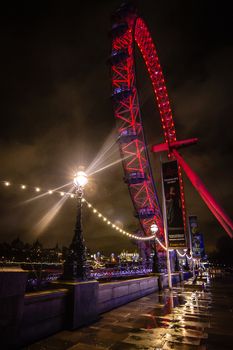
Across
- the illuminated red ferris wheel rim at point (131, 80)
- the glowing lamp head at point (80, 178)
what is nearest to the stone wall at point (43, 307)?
the glowing lamp head at point (80, 178)

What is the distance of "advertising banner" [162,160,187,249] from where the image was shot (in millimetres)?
16938

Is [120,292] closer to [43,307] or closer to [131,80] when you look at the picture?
[43,307]

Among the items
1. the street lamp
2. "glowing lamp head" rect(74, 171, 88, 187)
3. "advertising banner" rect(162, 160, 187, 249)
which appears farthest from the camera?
"advertising banner" rect(162, 160, 187, 249)

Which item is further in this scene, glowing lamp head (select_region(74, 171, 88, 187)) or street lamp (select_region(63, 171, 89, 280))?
glowing lamp head (select_region(74, 171, 88, 187))

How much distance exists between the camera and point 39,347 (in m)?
5.13

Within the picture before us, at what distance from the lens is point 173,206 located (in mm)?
17922

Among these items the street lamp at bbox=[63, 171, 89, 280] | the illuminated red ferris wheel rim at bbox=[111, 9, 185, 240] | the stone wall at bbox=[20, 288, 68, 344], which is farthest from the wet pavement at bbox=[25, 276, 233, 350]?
the illuminated red ferris wheel rim at bbox=[111, 9, 185, 240]

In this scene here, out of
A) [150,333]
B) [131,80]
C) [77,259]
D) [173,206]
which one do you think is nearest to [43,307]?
[77,259]

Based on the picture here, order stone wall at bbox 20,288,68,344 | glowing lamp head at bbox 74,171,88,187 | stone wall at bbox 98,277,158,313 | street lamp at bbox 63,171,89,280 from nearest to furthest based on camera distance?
stone wall at bbox 20,288,68,344, street lamp at bbox 63,171,89,280, stone wall at bbox 98,277,158,313, glowing lamp head at bbox 74,171,88,187

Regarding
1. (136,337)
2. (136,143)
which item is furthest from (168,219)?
(136,143)

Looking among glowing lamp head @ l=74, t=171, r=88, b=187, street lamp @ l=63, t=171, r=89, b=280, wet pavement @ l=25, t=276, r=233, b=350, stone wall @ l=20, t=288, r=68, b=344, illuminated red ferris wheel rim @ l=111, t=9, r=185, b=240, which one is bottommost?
wet pavement @ l=25, t=276, r=233, b=350

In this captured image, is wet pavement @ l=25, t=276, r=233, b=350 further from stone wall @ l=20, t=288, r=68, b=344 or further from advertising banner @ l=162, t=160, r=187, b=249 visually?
advertising banner @ l=162, t=160, r=187, b=249

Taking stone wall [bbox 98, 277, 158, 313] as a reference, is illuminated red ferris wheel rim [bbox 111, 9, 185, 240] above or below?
above

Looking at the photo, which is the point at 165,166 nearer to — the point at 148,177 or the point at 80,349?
the point at 80,349
